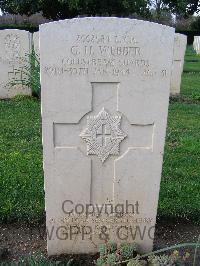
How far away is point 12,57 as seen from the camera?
27.2ft

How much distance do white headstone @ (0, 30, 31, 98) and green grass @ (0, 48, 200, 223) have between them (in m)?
1.15

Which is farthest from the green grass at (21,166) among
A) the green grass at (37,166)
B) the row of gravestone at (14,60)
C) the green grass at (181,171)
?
the row of gravestone at (14,60)

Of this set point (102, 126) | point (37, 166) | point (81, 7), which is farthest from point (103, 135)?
point (81, 7)

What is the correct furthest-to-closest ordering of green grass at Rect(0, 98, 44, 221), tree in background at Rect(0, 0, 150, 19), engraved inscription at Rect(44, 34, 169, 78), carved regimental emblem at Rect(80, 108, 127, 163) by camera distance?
1. tree in background at Rect(0, 0, 150, 19)
2. green grass at Rect(0, 98, 44, 221)
3. carved regimental emblem at Rect(80, 108, 127, 163)
4. engraved inscription at Rect(44, 34, 169, 78)

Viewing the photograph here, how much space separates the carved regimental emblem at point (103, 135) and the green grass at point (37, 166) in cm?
98

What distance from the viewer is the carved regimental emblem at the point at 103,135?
262 centimetres

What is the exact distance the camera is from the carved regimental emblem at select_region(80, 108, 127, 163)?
2621mm

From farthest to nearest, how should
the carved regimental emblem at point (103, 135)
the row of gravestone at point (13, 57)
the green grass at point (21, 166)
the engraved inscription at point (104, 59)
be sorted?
the row of gravestone at point (13, 57)
the green grass at point (21, 166)
the carved regimental emblem at point (103, 135)
the engraved inscription at point (104, 59)

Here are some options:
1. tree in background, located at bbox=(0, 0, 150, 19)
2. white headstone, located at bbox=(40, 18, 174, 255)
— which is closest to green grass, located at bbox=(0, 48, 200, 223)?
white headstone, located at bbox=(40, 18, 174, 255)

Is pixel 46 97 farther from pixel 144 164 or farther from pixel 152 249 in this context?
pixel 152 249

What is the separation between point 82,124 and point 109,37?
554mm

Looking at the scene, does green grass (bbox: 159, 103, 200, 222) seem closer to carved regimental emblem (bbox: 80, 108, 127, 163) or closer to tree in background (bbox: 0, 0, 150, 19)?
carved regimental emblem (bbox: 80, 108, 127, 163)

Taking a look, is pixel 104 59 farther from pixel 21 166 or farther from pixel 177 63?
pixel 177 63

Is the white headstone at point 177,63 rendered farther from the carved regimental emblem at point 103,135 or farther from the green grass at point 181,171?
the carved regimental emblem at point 103,135
